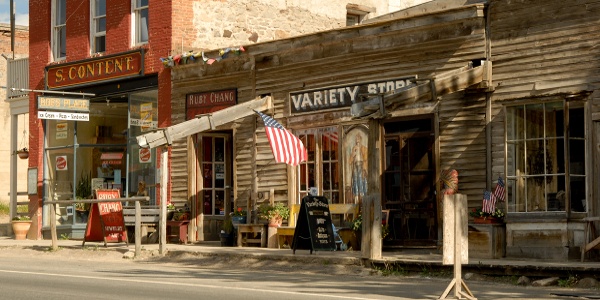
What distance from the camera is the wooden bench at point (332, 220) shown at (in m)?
22.0

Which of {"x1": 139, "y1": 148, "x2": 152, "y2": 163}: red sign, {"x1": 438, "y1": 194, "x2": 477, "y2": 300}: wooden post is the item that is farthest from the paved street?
{"x1": 139, "y1": 148, "x2": 152, "y2": 163}: red sign

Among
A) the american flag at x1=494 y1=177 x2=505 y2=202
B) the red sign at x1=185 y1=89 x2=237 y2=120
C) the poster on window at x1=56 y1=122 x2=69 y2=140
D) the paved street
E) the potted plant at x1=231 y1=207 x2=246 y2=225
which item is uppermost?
the red sign at x1=185 y1=89 x2=237 y2=120

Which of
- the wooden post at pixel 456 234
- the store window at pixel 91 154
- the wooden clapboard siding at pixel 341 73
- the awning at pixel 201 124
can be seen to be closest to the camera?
the wooden post at pixel 456 234

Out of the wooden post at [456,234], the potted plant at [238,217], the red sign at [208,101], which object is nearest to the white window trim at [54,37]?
the red sign at [208,101]

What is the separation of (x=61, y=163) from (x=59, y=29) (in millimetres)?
3996

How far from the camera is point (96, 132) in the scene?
1207 inches

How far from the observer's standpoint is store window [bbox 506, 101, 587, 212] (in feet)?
61.6

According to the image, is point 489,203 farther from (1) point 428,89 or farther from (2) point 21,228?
(2) point 21,228

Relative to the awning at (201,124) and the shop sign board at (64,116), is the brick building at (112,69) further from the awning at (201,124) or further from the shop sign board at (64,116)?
the awning at (201,124)

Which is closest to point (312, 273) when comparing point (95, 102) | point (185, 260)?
point (185, 260)

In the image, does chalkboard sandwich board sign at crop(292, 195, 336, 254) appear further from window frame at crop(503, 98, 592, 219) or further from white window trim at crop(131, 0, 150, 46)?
white window trim at crop(131, 0, 150, 46)

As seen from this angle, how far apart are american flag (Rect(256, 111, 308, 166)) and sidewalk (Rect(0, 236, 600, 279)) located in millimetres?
1960

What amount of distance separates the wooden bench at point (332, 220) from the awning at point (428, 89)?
3.64 metres

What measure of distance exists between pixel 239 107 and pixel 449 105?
5.34 meters
